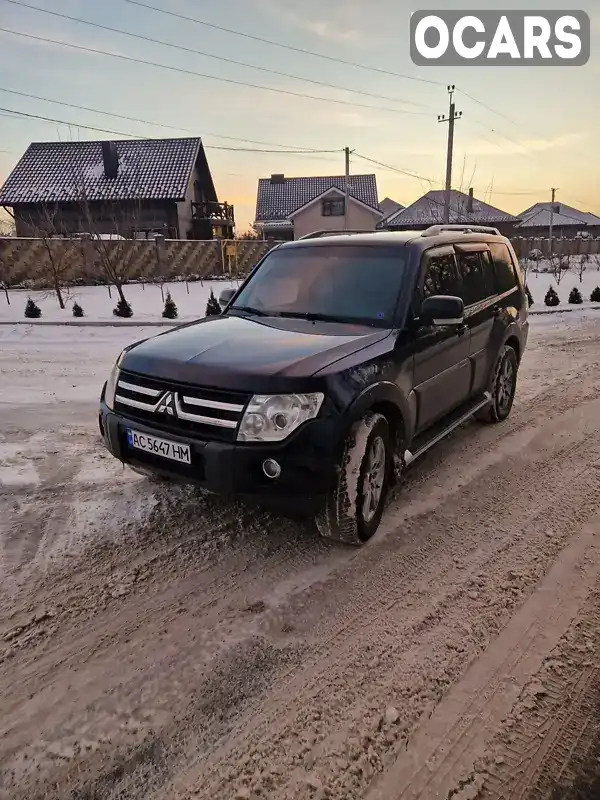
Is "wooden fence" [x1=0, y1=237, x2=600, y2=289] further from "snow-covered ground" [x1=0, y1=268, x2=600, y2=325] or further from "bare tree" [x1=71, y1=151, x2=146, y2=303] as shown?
"snow-covered ground" [x1=0, y1=268, x2=600, y2=325]

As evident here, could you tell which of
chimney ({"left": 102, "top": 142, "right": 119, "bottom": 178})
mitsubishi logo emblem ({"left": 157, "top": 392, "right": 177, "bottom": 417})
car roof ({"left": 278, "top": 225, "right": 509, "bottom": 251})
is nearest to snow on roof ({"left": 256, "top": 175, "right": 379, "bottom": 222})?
chimney ({"left": 102, "top": 142, "right": 119, "bottom": 178})

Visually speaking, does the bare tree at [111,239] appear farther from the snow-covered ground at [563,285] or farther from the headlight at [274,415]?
the headlight at [274,415]

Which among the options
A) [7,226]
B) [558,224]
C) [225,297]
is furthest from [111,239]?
[558,224]

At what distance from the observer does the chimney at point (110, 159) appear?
103 feet

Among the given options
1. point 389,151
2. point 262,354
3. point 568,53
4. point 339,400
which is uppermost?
point 389,151

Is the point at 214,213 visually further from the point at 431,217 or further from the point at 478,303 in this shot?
the point at 478,303

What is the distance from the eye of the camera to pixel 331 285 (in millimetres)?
3986

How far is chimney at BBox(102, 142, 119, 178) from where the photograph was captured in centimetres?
3125

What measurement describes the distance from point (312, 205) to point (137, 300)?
2806cm

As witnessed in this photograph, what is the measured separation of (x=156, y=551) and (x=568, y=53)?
1379 centimetres

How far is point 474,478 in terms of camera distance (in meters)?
4.19

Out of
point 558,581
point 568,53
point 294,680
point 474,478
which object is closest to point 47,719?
point 294,680

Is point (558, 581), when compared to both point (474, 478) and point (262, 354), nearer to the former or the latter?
point (474, 478)

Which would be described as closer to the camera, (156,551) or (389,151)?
(156,551)
